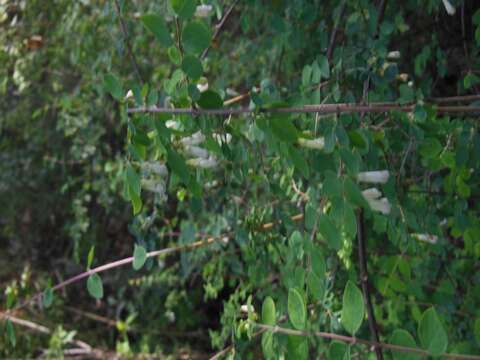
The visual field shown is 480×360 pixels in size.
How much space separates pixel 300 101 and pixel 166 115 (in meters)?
0.24

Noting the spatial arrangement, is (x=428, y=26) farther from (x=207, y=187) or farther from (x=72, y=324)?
(x=72, y=324)

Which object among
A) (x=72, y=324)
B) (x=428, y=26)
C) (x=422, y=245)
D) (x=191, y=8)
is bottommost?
(x=72, y=324)

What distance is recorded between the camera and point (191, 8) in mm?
647

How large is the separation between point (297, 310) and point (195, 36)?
0.92ft

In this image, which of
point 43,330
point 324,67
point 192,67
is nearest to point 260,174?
point 324,67

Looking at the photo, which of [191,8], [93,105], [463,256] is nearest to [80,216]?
[93,105]

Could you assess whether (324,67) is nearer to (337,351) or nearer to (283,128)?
(283,128)

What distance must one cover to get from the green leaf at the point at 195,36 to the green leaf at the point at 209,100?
0.18ft

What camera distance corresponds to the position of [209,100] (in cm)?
70

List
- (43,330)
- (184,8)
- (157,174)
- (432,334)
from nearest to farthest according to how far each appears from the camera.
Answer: (432,334) → (184,8) → (157,174) → (43,330)

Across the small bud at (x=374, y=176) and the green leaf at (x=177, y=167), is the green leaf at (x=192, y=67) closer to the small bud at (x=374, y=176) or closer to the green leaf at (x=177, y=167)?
the green leaf at (x=177, y=167)

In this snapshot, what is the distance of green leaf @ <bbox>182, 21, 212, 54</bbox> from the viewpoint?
0.64 metres

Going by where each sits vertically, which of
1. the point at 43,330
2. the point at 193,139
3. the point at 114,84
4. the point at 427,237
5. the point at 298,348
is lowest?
the point at 43,330

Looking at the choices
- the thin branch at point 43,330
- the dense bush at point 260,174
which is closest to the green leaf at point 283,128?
the dense bush at point 260,174
